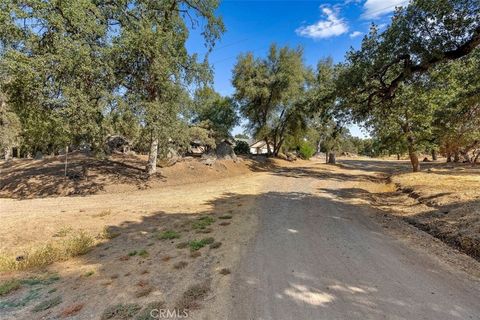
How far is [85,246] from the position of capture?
17.9ft

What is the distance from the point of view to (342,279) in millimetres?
3758

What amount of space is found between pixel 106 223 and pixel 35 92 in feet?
21.3

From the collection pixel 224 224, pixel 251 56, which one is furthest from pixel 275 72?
pixel 224 224

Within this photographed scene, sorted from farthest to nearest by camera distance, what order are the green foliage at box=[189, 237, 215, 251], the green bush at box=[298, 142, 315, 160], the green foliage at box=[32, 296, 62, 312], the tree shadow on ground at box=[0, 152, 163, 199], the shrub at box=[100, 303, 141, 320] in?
1. the green bush at box=[298, 142, 315, 160]
2. the tree shadow on ground at box=[0, 152, 163, 199]
3. the green foliage at box=[189, 237, 215, 251]
4. the green foliage at box=[32, 296, 62, 312]
5. the shrub at box=[100, 303, 141, 320]

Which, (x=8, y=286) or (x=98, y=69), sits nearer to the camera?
(x=8, y=286)

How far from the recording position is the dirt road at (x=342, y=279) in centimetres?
304

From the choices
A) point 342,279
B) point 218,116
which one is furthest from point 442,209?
point 218,116

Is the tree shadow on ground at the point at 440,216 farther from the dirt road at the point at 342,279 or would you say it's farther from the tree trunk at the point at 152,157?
the tree trunk at the point at 152,157

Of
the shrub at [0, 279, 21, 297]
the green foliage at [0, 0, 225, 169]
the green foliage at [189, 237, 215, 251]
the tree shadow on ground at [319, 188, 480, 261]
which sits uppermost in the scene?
the green foliage at [0, 0, 225, 169]

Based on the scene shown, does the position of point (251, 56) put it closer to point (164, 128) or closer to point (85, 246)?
point (164, 128)

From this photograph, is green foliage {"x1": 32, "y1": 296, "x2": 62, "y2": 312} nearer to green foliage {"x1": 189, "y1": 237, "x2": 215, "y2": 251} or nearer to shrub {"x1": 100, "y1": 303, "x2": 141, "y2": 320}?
shrub {"x1": 100, "y1": 303, "x2": 141, "y2": 320}

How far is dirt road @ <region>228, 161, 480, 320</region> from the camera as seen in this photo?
304cm

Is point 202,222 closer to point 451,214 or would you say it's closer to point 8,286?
point 8,286

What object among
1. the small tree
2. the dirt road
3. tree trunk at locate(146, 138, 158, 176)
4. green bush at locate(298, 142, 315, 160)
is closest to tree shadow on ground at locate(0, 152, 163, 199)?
tree trunk at locate(146, 138, 158, 176)
